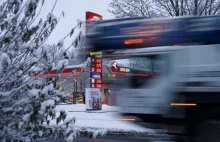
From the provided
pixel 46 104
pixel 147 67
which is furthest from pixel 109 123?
pixel 46 104

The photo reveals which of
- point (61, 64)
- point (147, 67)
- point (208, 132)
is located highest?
point (147, 67)

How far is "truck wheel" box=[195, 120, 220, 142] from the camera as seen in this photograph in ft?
25.1

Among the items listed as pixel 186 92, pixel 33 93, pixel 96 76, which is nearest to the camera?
pixel 33 93

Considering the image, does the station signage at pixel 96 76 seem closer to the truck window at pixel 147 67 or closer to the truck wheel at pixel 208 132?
the truck window at pixel 147 67

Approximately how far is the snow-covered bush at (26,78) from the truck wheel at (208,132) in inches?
147

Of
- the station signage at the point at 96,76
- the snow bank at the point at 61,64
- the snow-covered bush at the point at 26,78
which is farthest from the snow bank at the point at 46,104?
the station signage at the point at 96,76

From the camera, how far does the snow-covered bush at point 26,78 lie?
456 cm

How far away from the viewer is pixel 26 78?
15.9 feet

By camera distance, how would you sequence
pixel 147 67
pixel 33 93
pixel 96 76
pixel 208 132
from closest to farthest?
pixel 33 93 < pixel 208 132 < pixel 147 67 < pixel 96 76

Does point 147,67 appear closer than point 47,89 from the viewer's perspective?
No

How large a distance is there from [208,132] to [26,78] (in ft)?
14.3

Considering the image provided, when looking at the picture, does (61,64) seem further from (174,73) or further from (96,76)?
(96,76)

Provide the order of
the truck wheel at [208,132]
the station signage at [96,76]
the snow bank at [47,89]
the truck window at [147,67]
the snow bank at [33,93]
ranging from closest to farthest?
the snow bank at [33,93] < the snow bank at [47,89] < the truck wheel at [208,132] < the truck window at [147,67] < the station signage at [96,76]

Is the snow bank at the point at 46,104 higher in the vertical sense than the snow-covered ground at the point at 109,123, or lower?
higher
